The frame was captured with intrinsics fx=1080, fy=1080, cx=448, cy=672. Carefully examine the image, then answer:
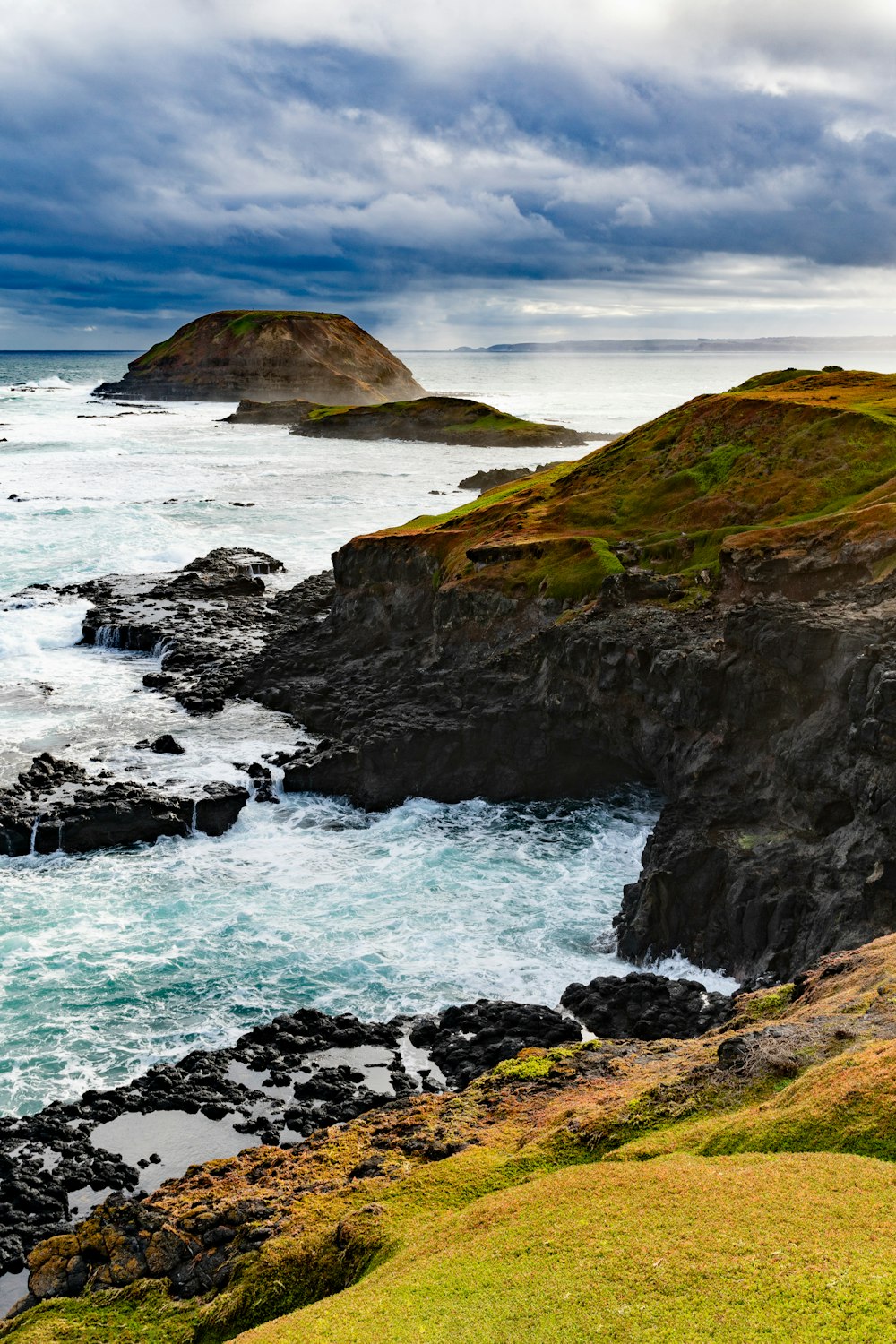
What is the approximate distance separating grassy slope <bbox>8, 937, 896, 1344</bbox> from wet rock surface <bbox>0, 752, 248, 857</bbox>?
17391 millimetres

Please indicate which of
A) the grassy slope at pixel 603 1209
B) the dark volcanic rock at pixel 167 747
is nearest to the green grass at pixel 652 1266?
the grassy slope at pixel 603 1209

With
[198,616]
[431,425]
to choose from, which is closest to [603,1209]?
[198,616]

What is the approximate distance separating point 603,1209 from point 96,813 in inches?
1002

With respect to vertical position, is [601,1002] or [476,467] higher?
[476,467]

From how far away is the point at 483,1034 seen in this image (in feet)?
80.3

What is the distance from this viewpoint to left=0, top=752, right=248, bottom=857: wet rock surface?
34.3 m

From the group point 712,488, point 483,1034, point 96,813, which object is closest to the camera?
point 483,1034

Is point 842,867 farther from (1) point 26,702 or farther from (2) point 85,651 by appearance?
(2) point 85,651

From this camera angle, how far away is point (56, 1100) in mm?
22484

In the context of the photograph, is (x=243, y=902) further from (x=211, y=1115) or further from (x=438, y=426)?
(x=438, y=426)

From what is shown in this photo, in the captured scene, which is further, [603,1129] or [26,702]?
[26,702]

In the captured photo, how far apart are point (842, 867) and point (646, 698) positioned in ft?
36.7

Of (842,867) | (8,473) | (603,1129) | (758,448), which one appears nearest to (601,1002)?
(842,867)

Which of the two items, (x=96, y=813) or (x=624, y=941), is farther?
(x=96, y=813)
